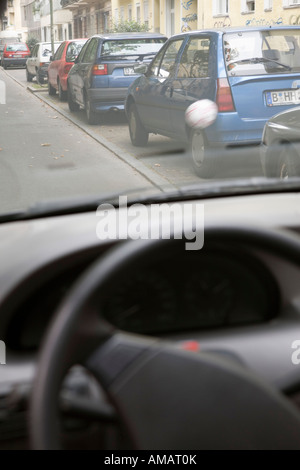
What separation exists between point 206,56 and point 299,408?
606 centimetres

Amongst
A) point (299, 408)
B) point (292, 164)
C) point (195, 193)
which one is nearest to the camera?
point (299, 408)

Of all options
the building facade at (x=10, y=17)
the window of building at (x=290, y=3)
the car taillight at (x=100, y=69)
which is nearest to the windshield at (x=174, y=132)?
the building facade at (x=10, y=17)

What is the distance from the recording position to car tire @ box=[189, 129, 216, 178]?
2.97m

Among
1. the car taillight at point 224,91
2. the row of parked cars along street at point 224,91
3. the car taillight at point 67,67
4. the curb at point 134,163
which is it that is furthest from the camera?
the car taillight at point 67,67

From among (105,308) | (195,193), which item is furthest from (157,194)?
(105,308)

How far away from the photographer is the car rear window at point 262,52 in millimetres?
6043

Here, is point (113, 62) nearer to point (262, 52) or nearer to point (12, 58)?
point (12, 58)

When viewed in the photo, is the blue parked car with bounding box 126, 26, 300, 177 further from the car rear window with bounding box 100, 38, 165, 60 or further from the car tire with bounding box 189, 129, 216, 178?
the car rear window with bounding box 100, 38, 165, 60

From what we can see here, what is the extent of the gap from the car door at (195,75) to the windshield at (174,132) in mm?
14

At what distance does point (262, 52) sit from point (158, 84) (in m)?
2.20

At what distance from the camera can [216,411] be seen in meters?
1.51

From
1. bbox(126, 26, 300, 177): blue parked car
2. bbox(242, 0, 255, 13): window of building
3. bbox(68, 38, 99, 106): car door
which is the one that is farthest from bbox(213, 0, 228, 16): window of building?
bbox(126, 26, 300, 177): blue parked car

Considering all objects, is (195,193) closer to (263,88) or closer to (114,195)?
(114,195)

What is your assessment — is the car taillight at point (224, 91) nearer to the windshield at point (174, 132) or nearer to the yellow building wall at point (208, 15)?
the windshield at point (174, 132)
